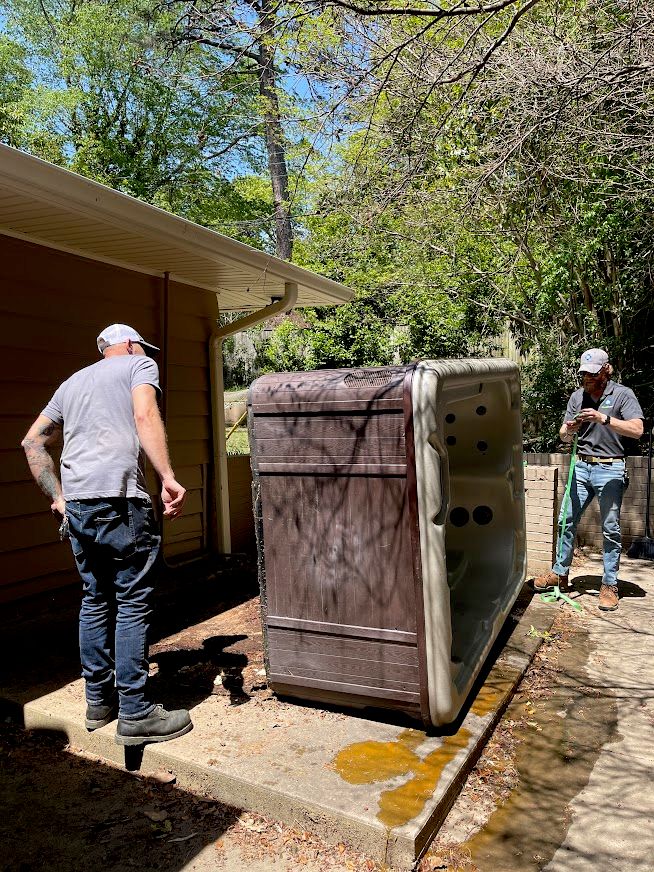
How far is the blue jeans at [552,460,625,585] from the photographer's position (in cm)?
535

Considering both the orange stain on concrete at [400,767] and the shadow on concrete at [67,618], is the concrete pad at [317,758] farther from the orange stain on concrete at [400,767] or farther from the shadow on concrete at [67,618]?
the shadow on concrete at [67,618]

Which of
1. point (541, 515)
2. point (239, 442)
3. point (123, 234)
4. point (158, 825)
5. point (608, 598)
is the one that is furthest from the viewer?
point (239, 442)

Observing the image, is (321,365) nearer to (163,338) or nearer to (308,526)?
(163,338)

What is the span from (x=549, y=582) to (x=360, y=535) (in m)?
3.33

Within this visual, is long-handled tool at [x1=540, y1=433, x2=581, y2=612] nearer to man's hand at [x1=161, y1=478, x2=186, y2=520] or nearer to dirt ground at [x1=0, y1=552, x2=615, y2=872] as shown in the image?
Result: dirt ground at [x1=0, y1=552, x2=615, y2=872]

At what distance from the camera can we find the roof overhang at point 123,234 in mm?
3371

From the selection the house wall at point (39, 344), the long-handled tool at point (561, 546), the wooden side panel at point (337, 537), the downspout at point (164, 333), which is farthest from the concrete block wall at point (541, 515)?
the house wall at point (39, 344)

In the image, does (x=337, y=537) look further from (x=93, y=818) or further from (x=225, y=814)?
(x=93, y=818)

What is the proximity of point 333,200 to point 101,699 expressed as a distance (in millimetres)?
5489

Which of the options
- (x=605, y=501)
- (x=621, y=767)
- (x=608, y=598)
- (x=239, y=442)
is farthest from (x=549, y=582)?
(x=239, y=442)

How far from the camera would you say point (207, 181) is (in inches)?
782

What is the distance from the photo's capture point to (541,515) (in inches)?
248

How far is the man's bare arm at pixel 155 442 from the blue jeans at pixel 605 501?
3679 mm

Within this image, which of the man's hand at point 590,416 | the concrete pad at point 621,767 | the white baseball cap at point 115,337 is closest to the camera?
the concrete pad at point 621,767
